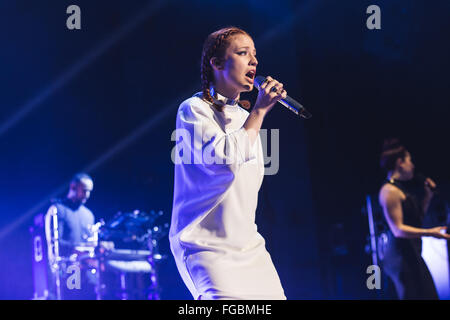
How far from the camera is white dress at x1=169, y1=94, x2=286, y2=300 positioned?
1.89 metres

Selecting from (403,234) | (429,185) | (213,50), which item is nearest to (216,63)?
(213,50)

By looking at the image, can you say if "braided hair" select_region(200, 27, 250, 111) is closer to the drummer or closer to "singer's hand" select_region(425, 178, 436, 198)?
"singer's hand" select_region(425, 178, 436, 198)

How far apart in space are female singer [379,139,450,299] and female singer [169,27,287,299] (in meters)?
2.51

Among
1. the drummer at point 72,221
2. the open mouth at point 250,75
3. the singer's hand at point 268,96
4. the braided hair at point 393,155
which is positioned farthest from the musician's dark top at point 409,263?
the drummer at point 72,221

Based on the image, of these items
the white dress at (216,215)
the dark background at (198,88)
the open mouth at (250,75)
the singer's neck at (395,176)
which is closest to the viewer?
the white dress at (216,215)

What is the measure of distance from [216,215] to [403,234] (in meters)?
2.79

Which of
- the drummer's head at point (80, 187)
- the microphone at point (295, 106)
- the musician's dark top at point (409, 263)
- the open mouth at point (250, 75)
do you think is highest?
the drummer's head at point (80, 187)

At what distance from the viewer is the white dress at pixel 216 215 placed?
189cm

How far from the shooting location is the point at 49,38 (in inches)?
284

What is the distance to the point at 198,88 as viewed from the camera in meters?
7.33

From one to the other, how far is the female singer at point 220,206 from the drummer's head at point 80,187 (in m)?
4.58

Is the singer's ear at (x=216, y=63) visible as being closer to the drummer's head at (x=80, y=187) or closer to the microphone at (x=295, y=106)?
the microphone at (x=295, y=106)

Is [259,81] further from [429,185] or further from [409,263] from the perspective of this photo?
[429,185]
